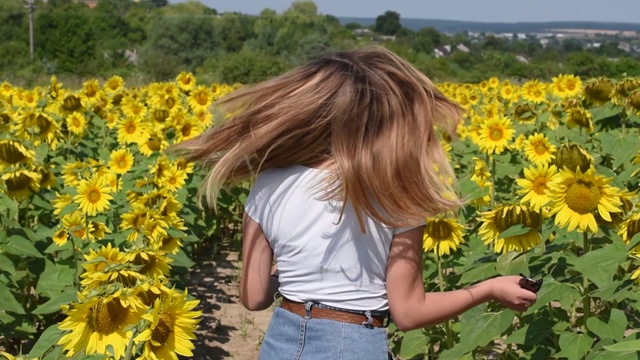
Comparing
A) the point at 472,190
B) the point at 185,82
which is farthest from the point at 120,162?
→ the point at 185,82

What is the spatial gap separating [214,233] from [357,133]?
14.3ft

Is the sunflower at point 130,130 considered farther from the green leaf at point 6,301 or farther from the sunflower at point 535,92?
the sunflower at point 535,92

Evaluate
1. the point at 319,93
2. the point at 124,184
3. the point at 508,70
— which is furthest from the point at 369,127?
the point at 508,70

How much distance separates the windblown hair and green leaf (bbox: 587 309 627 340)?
565 mm

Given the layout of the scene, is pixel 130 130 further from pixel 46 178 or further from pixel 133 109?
pixel 46 178

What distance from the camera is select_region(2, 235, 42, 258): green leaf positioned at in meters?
3.23

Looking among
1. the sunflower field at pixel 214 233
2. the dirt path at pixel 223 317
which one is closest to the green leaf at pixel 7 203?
the sunflower field at pixel 214 233

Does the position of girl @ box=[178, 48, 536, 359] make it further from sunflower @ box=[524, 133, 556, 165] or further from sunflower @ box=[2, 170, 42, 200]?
sunflower @ box=[524, 133, 556, 165]

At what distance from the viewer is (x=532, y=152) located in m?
4.45

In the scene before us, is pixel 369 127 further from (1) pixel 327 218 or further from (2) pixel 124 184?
(2) pixel 124 184

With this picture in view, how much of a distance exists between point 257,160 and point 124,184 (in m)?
2.34

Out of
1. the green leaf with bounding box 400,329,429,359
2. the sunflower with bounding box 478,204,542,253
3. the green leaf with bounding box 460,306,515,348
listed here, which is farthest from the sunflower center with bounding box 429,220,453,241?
the green leaf with bounding box 460,306,515,348

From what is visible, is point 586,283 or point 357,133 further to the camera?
point 586,283

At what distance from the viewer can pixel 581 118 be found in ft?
15.9
